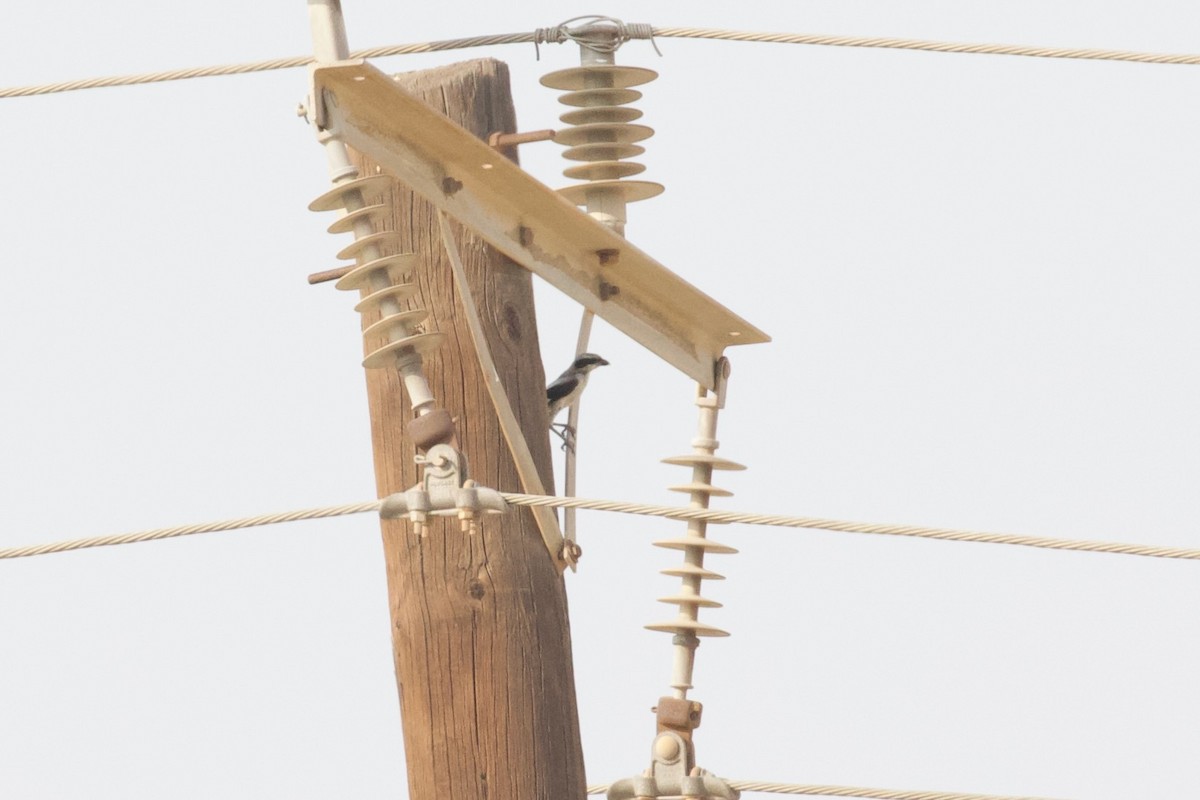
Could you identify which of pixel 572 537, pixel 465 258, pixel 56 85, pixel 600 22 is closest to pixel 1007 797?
pixel 572 537

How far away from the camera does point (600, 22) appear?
635cm

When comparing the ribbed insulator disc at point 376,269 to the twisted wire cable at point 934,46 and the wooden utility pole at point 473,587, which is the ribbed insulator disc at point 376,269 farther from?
the twisted wire cable at point 934,46

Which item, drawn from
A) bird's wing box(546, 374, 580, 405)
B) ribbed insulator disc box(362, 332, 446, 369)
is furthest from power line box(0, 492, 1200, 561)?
bird's wing box(546, 374, 580, 405)

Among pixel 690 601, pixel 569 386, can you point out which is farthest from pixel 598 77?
pixel 690 601

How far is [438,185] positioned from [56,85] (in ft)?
3.77

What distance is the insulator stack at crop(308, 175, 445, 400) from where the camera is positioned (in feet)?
17.9

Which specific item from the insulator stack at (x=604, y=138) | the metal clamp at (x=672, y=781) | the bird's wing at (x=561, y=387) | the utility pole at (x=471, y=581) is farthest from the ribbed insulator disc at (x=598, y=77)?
the metal clamp at (x=672, y=781)

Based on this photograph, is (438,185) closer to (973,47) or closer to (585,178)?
(585,178)

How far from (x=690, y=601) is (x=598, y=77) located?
1517 millimetres

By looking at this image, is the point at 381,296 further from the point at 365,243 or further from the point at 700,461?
the point at 700,461

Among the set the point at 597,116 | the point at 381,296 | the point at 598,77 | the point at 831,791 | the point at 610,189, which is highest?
the point at 598,77

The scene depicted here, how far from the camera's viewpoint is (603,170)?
6.49m

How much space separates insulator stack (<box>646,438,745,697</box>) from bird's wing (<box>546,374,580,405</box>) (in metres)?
0.33

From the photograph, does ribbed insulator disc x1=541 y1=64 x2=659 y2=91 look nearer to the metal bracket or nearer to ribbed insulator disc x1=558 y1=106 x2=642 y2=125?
ribbed insulator disc x1=558 y1=106 x2=642 y2=125
